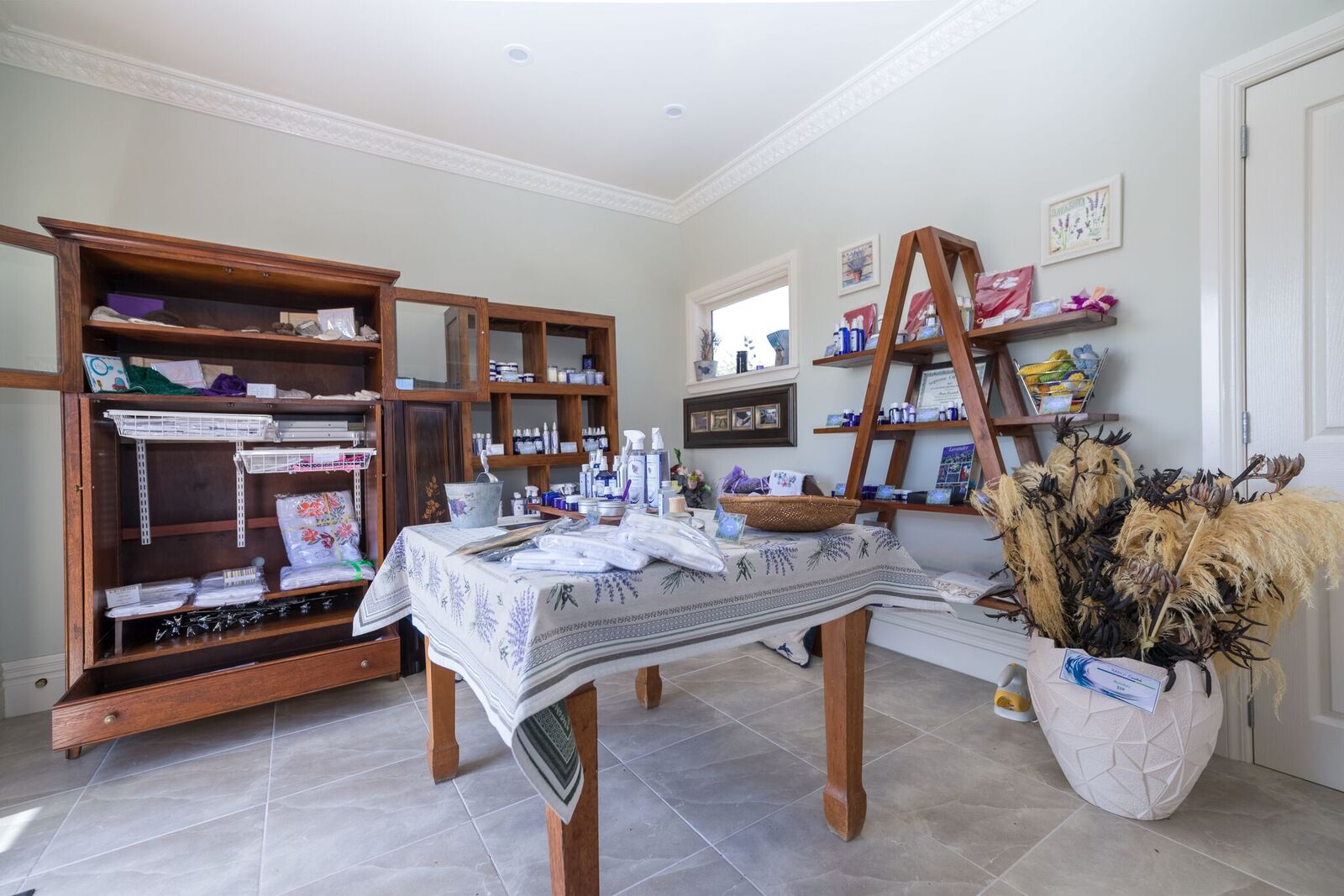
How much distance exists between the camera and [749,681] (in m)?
2.77

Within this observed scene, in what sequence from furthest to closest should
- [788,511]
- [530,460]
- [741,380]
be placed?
1. [741,380]
2. [530,460]
3. [788,511]

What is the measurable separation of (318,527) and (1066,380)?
11.4 ft

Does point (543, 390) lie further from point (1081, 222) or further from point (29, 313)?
point (1081, 222)

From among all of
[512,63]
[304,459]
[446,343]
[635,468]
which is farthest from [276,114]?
[635,468]

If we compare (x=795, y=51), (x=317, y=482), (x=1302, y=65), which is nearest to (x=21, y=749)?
(x=317, y=482)

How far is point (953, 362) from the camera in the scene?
7.98 ft

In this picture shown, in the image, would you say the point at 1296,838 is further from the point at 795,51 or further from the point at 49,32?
the point at 49,32

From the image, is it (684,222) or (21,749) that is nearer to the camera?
(21,749)

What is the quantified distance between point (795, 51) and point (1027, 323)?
1.87 m

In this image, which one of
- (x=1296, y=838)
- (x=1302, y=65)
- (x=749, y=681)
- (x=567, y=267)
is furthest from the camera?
(x=567, y=267)

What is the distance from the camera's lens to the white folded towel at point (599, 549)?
1.14m

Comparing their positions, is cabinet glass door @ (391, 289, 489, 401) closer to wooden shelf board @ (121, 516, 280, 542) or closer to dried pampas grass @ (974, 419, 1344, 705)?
wooden shelf board @ (121, 516, 280, 542)

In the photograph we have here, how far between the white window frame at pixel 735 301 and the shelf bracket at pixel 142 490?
129 inches

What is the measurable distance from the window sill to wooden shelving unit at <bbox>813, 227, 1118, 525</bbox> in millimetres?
730
